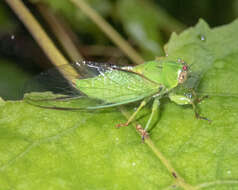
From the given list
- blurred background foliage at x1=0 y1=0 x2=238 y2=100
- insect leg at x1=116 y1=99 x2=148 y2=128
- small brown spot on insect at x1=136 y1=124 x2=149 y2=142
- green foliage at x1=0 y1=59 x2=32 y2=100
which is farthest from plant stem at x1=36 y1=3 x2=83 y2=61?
small brown spot on insect at x1=136 y1=124 x2=149 y2=142

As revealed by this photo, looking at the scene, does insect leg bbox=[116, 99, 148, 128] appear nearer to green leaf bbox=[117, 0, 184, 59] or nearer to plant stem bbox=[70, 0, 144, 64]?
plant stem bbox=[70, 0, 144, 64]

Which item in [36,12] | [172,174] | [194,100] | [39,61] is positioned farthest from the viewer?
[39,61]

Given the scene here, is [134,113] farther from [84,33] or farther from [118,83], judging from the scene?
[84,33]

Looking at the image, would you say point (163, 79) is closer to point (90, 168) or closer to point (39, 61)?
point (90, 168)

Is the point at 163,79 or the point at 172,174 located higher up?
the point at 163,79

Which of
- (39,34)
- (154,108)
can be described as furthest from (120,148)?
(39,34)

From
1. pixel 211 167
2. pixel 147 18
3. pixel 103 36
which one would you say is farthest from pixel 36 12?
pixel 211 167

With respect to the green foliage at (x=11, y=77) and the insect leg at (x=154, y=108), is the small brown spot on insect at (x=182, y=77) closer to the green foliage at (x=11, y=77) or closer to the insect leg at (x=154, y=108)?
the insect leg at (x=154, y=108)
